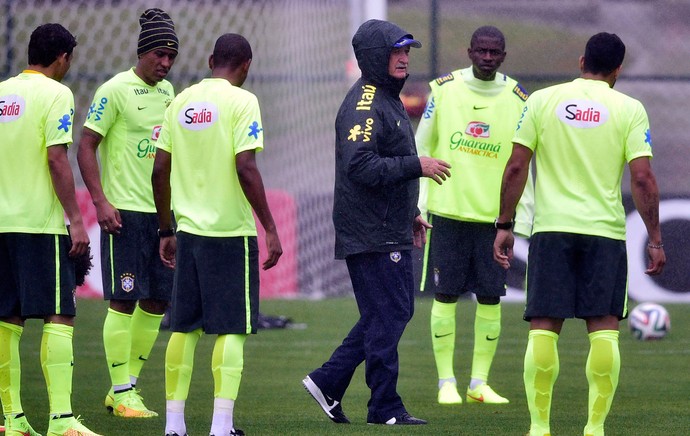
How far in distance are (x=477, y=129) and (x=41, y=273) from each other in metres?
3.27

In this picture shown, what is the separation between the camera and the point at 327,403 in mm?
7703

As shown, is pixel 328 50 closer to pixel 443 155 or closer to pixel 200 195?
pixel 443 155

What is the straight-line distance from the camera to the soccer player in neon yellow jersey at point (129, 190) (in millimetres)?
8039

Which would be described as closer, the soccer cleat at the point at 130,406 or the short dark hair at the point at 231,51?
the short dark hair at the point at 231,51

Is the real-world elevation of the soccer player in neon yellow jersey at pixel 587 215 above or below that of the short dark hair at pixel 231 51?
below

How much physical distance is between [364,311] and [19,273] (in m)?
1.82

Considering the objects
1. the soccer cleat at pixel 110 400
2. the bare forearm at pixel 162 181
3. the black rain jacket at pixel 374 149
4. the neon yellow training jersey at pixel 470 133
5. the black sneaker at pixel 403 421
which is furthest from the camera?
the neon yellow training jersey at pixel 470 133

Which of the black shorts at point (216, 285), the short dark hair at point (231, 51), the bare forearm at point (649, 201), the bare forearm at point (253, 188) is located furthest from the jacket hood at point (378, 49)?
the bare forearm at point (649, 201)

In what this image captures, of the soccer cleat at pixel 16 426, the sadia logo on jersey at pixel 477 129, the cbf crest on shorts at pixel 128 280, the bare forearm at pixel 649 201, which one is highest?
the sadia logo on jersey at pixel 477 129

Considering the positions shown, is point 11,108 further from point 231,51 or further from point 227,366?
point 227,366

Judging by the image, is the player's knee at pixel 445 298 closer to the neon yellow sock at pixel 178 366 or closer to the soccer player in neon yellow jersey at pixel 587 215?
the soccer player in neon yellow jersey at pixel 587 215

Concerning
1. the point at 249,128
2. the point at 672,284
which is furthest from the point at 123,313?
the point at 672,284

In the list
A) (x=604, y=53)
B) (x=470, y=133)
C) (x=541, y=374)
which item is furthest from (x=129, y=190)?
(x=604, y=53)

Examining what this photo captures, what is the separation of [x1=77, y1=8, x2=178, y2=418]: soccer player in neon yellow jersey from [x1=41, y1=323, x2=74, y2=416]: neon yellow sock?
3.87ft
